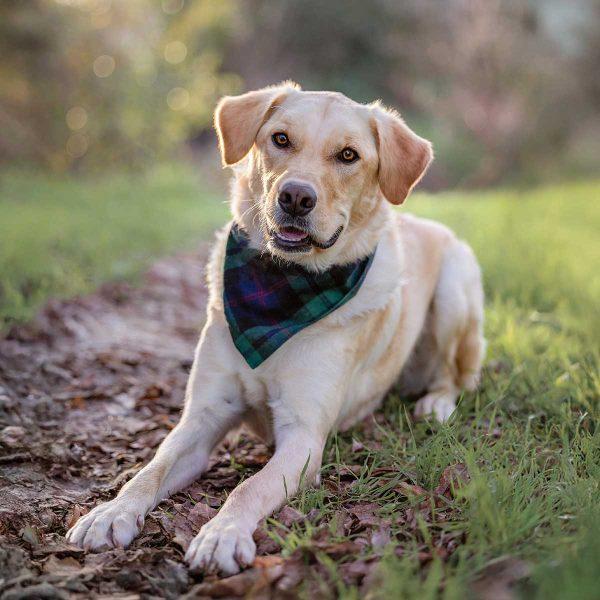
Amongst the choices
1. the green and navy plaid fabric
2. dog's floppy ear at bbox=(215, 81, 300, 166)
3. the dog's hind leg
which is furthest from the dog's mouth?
the dog's hind leg

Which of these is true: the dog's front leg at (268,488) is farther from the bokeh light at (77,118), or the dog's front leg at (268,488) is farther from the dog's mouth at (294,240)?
the bokeh light at (77,118)

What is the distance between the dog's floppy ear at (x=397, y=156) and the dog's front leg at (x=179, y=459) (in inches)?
43.0

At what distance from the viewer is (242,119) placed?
340 cm

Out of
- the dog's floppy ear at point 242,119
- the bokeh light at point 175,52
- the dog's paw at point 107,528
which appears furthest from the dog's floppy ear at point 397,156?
the bokeh light at point 175,52

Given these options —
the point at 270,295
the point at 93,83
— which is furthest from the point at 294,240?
the point at 93,83

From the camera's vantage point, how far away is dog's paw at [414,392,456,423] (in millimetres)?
3859

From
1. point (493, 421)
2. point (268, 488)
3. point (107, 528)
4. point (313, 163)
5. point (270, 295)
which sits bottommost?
point (107, 528)

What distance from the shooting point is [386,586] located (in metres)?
1.98

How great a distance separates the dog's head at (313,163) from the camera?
304cm

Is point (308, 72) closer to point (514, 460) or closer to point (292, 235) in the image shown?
point (292, 235)

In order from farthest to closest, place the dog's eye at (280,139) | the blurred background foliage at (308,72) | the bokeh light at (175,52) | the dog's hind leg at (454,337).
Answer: the bokeh light at (175,52), the blurred background foliage at (308,72), the dog's hind leg at (454,337), the dog's eye at (280,139)

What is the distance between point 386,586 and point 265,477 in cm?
85

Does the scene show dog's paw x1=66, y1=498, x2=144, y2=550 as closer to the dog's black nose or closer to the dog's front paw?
the dog's front paw

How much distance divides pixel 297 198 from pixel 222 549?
1.38 m
